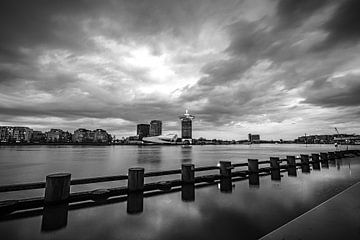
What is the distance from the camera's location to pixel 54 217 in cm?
602

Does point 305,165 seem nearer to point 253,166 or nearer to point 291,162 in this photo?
point 291,162

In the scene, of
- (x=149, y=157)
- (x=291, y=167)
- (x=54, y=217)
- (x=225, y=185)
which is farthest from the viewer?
(x=149, y=157)

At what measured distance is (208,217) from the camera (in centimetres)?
603

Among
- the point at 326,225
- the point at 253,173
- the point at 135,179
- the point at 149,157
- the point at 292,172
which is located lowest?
the point at 149,157

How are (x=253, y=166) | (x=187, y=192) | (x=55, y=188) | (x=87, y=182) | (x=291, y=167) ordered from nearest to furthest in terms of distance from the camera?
(x=55, y=188) → (x=87, y=182) → (x=187, y=192) → (x=253, y=166) → (x=291, y=167)

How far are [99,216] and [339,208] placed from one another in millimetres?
6571

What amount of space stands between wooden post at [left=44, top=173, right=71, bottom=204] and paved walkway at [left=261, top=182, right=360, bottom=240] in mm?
6560

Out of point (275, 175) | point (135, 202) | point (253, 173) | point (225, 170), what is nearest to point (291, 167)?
point (275, 175)

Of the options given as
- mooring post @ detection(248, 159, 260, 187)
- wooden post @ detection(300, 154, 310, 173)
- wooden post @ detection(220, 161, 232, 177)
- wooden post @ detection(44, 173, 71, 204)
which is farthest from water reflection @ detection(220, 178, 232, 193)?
wooden post @ detection(300, 154, 310, 173)

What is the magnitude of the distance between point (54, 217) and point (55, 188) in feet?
3.86

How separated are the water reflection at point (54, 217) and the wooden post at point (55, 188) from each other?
0.23 metres

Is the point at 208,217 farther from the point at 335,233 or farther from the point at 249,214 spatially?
the point at 335,233

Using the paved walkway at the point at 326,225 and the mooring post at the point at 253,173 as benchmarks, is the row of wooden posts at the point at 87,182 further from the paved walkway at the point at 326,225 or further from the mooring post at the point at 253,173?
the paved walkway at the point at 326,225

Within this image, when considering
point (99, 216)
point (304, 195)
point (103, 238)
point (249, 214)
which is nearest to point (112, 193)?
point (99, 216)
